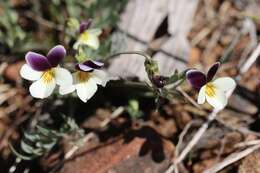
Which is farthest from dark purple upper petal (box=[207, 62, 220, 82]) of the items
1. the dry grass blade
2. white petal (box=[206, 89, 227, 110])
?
the dry grass blade

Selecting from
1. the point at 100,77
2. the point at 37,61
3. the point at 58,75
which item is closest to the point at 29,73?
the point at 37,61

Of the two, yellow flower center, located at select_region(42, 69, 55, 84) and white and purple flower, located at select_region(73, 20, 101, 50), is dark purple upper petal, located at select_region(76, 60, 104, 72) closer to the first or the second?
yellow flower center, located at select_region(42, 69, 55, 84)

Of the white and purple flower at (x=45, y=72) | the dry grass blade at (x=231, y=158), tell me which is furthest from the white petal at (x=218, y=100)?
the white and purple flower at (x=45, y=72)

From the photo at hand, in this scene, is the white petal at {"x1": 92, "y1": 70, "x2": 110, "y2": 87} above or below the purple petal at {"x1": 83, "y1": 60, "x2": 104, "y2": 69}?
below

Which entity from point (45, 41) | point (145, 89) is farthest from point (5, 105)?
point (145, 89)

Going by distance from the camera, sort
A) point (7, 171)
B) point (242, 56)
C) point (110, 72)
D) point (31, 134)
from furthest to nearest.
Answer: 1. point (242, 56)
2. point (110, 72)
3. point (7, 171)
4. point (31, 134)

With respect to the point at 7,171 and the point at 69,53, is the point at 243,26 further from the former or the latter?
the point at 7,171
